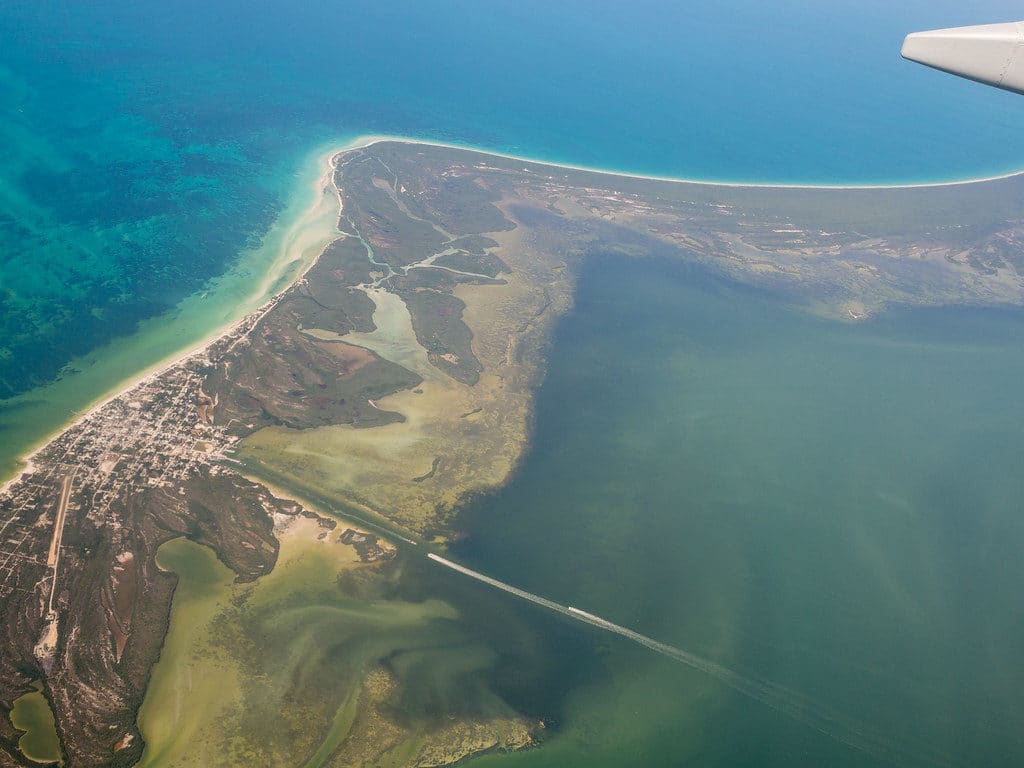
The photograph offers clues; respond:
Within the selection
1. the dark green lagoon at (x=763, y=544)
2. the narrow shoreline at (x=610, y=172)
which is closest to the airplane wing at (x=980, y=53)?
the dark green lagoon at (x=763, y=544)

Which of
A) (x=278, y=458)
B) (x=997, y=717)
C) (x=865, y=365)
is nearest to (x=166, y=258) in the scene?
(x=278, y=458)

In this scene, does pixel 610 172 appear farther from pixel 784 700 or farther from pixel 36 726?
pixel 36 726

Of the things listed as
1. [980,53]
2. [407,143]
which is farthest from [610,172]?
[980,53]

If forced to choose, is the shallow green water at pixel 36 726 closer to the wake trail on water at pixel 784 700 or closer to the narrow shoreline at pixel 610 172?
the wake trail on water at pixel 784 700

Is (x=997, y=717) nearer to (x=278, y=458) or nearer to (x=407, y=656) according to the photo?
(x=407, y=656)

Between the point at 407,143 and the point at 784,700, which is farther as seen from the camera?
the point at 407,143

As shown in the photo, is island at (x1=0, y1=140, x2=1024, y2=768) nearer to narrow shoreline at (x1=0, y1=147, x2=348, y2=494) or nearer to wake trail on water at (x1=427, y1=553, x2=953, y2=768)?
narrow shoreline at (x1=0, y1=147, x2=348, y2=494)
